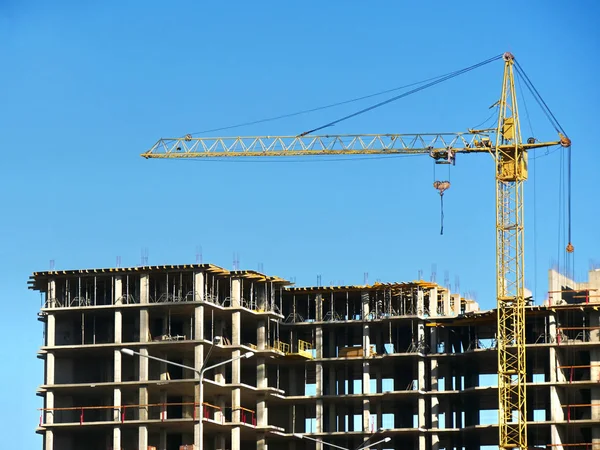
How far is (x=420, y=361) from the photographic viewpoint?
133250 millimetres

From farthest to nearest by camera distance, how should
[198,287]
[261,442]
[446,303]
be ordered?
[446,303]
[261,442]
[198,287]

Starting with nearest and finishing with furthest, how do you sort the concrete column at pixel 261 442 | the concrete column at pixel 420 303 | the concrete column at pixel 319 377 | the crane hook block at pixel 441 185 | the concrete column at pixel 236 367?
the concrete column at pixel 236 367 < the concrete column at pixel 261 442 < the crane hook block at pixel 441 185 < the concrete column at pixel 420 303 < the concrete column at pixel 319 377

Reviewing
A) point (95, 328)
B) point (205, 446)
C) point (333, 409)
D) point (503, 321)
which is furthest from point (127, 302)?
point (503, 321)

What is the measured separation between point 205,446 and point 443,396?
858 inches

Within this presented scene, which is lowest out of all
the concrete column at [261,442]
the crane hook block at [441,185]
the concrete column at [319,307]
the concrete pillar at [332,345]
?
the concrete column at [261,442]

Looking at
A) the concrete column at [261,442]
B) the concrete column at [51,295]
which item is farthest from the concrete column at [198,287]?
the concrete column at [261,442]

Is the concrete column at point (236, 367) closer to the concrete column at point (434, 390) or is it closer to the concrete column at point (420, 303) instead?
the concrete column at point (420, 303)

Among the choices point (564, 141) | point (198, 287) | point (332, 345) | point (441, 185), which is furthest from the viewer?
point (332, 345)

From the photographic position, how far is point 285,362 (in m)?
136

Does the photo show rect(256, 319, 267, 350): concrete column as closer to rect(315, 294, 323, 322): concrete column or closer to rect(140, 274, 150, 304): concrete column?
rect(315, 294, 323, 322): concrete column

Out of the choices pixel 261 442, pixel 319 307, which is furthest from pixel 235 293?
pixel 261 442

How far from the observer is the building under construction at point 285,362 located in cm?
12381

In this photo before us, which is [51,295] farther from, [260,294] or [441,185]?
[441,185]

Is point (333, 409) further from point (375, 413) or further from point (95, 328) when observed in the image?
point (95, 328)
